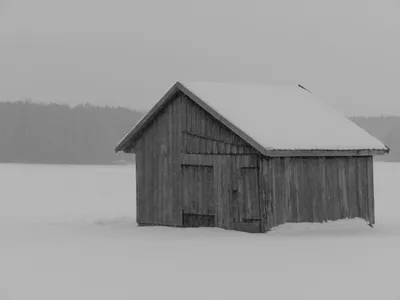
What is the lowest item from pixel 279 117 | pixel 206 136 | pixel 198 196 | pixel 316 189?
pixel 198 196

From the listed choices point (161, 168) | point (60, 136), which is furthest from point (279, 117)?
point (60, 136)

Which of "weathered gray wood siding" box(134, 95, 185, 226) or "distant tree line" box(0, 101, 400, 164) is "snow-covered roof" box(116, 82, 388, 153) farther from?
"distant tree line" box(0, 101, 400, 164)

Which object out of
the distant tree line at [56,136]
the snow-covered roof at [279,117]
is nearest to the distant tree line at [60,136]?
the distant tree line at [56,136]

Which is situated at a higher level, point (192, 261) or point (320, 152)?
point (320, 152)

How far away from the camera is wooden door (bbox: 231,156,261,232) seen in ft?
87.2

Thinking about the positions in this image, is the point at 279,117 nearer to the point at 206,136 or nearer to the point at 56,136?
the point at 206,136

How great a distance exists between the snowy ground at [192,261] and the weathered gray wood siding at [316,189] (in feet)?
1.41

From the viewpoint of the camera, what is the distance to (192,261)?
2055 cm

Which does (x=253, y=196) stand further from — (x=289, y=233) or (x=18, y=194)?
(x=18, y=194)

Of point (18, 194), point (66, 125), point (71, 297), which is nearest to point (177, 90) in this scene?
point (71, 297)

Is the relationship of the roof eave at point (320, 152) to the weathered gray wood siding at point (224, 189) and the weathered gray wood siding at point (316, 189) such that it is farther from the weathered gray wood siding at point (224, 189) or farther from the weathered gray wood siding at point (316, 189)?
the weathered gray wood siding at point (224, 189)

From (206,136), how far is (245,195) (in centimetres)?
243

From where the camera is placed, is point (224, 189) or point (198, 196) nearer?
point (224, 189)

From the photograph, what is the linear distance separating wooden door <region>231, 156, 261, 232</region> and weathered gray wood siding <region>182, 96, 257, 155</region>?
16.1 inches
